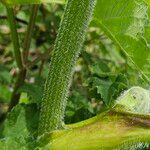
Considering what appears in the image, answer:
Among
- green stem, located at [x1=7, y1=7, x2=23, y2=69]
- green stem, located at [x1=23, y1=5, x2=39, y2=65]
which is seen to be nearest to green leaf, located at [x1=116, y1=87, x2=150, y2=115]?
green stem, located at [x1=7, y1=7, x2=23, y2=69]

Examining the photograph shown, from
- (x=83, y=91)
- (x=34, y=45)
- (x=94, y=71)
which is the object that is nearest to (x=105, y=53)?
(x=34, y=45)

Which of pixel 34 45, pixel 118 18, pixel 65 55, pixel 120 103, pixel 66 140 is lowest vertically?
Answer: pixel 66 140

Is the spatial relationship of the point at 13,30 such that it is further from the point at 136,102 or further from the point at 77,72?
the point at 77,72

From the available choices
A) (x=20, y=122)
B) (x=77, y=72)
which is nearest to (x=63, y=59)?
(x=20, y=122)

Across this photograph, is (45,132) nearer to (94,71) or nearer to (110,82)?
(110,82)

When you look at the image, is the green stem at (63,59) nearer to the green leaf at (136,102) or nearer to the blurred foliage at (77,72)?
the green leaf at (136,102)

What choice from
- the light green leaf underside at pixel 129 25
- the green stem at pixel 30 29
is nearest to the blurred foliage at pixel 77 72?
the green stem at pixel 30 29

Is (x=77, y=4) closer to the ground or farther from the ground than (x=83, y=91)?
farther from the ground
